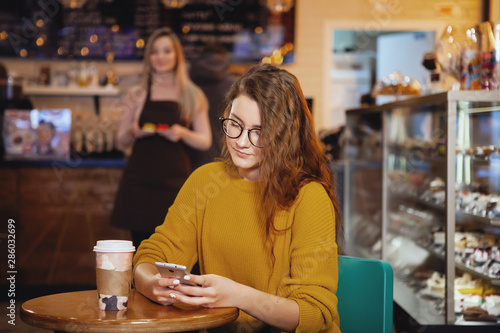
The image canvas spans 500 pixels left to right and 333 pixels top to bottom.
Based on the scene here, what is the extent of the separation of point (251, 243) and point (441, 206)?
69.5 inches

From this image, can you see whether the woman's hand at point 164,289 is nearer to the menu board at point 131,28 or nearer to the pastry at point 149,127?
the pastry at point 149,127

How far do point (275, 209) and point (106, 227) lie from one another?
10.7 ft

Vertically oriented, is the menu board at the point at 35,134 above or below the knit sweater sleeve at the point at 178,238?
above

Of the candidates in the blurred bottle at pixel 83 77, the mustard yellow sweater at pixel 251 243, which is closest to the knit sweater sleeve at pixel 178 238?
the mustard yellow sweater at pixel 251 243

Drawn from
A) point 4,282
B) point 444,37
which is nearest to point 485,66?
point 444,37

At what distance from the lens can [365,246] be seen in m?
4.58

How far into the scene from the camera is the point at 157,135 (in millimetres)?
3346

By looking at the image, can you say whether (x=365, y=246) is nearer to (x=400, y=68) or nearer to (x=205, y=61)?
(x=205, y=61)

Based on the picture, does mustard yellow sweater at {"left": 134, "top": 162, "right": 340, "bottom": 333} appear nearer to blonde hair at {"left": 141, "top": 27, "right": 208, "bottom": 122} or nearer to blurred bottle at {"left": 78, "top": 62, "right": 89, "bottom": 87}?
blonde hair at {"left": 141, "top": 27, "right": 208, "bottom": 122}

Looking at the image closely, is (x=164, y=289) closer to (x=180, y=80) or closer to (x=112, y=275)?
(x=112, y=275)

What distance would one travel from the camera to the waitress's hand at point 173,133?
3.32 m

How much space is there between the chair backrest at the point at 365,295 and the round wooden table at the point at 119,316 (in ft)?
1.70

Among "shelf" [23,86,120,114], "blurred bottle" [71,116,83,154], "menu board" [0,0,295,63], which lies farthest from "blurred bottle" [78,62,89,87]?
"blurred bottle" [71,116,83,154]

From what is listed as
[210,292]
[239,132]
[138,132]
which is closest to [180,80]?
[138,132]
